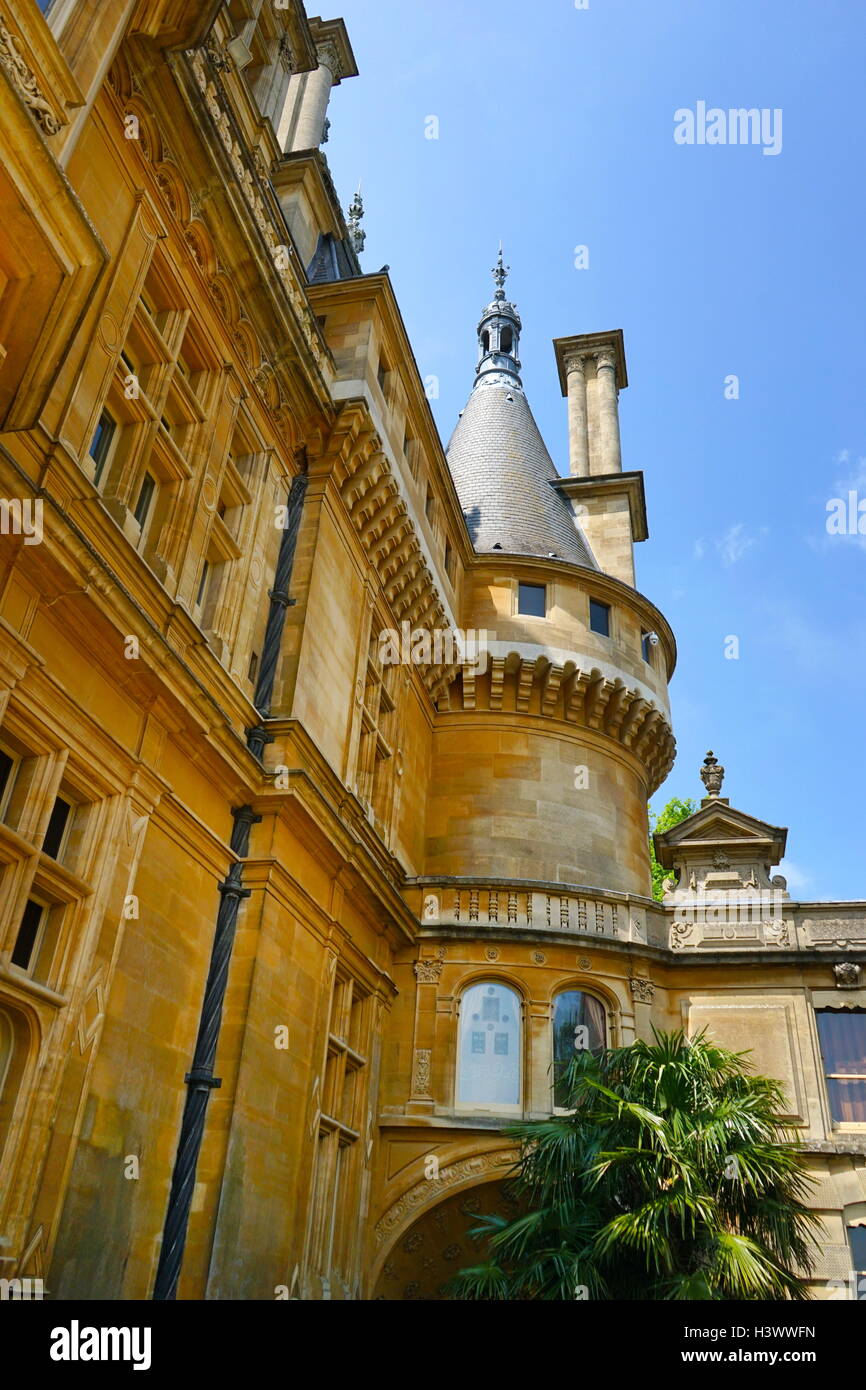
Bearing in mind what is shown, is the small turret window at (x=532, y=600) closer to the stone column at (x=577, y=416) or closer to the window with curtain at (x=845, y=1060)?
the stone column at (x=577, y=416)

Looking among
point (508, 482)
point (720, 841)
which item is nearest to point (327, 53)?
point (508, 482)

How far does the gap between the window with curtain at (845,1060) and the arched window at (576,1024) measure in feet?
11.9

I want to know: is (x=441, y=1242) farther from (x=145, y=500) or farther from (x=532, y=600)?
(x=532, y=600)

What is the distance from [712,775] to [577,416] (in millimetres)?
12507

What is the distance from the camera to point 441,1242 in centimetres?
1611

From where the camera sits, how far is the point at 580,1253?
1137 centimetres

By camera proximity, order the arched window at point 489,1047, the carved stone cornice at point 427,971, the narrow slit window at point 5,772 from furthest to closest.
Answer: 1. the carved stone cornice at point 427,971
2. the arched window at point 489,1047
3. the narrow slit window at point 5,772

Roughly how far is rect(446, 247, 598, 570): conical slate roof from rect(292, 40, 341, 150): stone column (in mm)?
8921

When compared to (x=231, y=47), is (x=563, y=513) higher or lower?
higher

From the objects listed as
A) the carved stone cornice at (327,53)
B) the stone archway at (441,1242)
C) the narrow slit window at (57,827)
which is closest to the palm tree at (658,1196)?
the stone archway at (441,1242)

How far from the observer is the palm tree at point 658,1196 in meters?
11.2

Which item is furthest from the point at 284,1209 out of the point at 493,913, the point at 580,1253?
the point at 493,913
